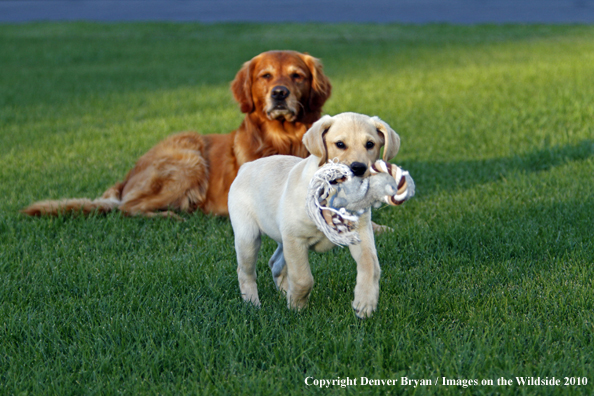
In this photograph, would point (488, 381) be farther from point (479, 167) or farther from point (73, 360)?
point (479, 167)

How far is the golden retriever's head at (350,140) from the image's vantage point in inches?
105

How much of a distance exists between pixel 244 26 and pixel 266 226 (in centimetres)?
2072

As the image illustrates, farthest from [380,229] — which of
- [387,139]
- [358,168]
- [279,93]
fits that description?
[358,168]

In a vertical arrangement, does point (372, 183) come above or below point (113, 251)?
above

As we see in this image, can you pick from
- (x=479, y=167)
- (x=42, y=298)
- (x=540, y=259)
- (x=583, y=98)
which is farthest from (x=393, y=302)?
(x=583, y=98)

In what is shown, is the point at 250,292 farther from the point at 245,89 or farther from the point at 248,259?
the point at 245,89

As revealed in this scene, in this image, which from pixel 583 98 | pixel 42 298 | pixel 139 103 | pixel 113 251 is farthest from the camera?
pixel 139 103

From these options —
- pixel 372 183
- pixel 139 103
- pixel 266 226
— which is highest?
pixel 372 183

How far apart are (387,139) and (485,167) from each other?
3.10 m

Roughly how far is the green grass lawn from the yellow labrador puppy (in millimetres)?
177

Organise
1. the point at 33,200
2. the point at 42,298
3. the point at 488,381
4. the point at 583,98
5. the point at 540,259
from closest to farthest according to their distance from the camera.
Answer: the point at 488,381
the point at 42,298
the point at 540,259
the point at 33,200
the point at 583,98

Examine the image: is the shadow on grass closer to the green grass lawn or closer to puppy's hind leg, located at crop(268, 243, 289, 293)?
the green grass lawn

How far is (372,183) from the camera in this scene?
2512 millimetres

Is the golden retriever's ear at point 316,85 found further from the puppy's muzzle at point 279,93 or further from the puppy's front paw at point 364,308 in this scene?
the puppy's front paw at point 364,308
